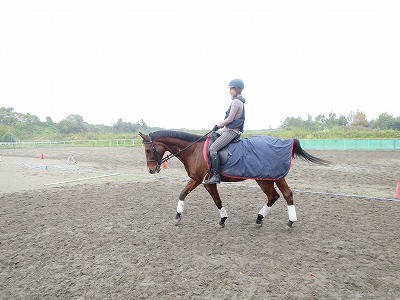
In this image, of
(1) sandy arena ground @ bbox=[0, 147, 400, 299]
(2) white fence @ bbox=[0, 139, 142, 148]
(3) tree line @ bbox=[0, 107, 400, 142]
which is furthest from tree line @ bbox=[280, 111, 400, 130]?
(1) sandy arena ground @ bbox=[0, 147, 400, 299]

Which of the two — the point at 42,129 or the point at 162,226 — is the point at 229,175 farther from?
the point at 42,129

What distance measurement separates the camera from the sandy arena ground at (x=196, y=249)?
3266 millimetres

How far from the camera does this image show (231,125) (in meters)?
5.34

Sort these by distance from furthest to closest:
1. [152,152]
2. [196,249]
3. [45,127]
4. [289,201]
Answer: [45,127]
[152,152]
[289,201]
[196,249]

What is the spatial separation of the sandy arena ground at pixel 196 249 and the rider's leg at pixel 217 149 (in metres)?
1.00

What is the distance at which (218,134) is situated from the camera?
557 cm

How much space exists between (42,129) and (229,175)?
77561 mm

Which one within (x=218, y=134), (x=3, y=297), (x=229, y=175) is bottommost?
(x=3, y=297)

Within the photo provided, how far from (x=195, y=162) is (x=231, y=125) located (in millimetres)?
1035

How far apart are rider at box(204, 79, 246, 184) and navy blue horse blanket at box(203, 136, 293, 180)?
0.16 m

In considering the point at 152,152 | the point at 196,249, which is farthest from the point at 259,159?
the point at 152,152

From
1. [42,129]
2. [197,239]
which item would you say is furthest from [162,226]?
[42,129]

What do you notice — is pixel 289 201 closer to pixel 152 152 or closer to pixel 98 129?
pixel 152 152

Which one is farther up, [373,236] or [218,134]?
[218,134]
